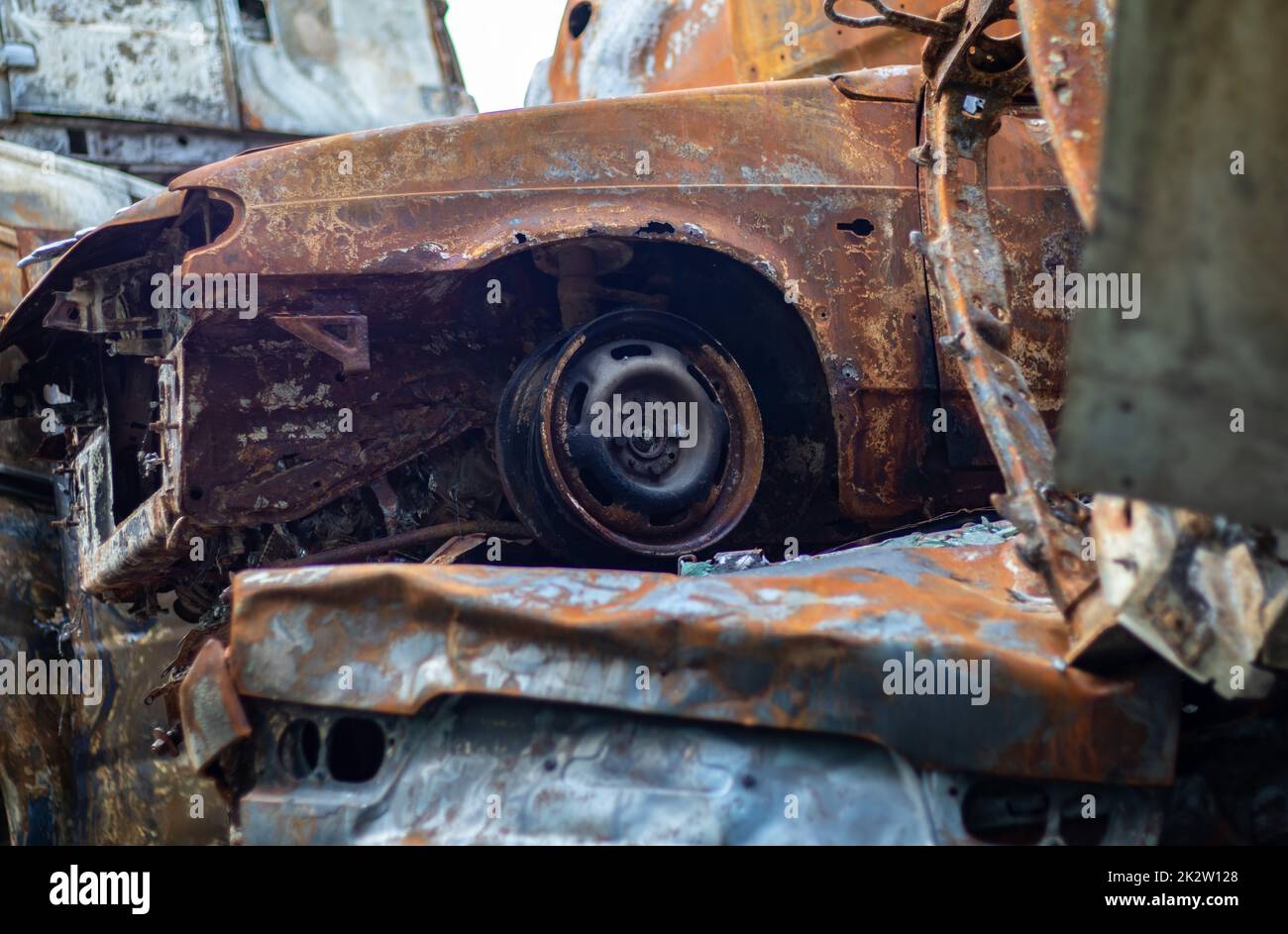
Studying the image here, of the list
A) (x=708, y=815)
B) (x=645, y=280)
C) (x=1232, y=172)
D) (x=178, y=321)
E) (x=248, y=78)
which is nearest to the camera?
(x=1232, y=172)

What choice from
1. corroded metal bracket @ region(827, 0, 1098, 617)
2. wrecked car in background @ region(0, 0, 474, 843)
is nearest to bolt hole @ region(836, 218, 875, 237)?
corroded metal bracket @ region(827, 0, 1098, 617)

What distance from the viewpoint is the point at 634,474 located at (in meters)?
3.59

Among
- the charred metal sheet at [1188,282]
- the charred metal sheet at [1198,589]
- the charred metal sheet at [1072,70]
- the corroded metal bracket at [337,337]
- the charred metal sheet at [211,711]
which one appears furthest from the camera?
the corroded metal bracket at [337,337]

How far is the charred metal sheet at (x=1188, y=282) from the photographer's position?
51.5 inches

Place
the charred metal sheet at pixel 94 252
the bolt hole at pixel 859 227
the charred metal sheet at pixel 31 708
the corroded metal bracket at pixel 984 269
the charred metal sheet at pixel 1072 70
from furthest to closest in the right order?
the charred metal sheet at pixel 31 708
the bolt hole at pixel 859 227
the charred metal sheet at pixel 94 252
the corroded metal bracket at pixel 984 269
the charred metal sheet at pixel 1072 70

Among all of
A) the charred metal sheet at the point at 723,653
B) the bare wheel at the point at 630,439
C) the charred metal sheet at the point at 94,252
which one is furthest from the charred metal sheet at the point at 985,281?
the charred metal sheet at the point at 94,252

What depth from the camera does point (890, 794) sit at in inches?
91.3

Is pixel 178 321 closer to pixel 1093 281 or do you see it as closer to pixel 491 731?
pixel 491 731

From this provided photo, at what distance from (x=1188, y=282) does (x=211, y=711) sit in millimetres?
1957

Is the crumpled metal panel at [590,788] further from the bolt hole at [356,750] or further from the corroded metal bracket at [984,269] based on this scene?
the corroded metal bracket at [984,269]

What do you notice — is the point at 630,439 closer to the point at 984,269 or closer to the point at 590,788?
the point at 984,269

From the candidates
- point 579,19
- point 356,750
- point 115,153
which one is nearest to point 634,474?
point 356,750

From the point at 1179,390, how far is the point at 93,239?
3046 millimetres
